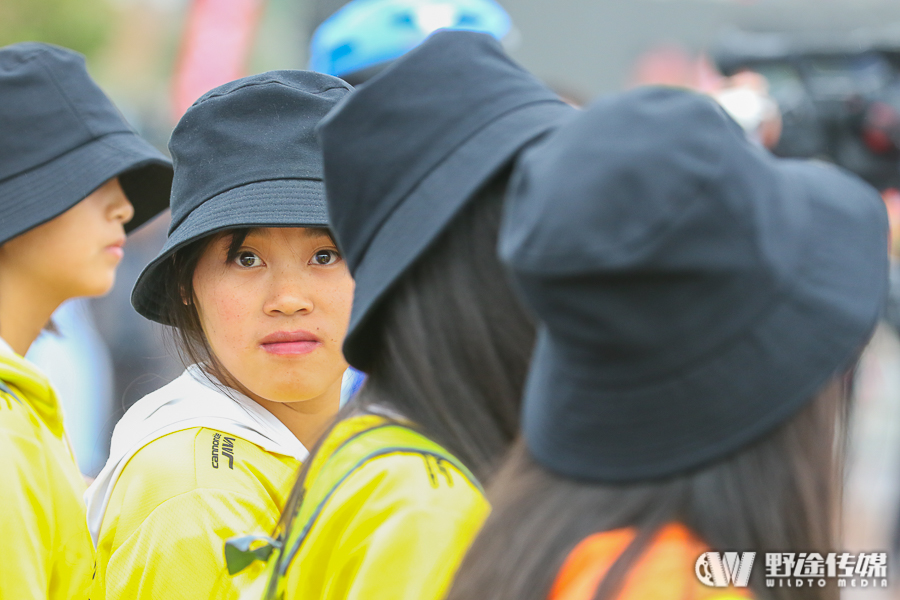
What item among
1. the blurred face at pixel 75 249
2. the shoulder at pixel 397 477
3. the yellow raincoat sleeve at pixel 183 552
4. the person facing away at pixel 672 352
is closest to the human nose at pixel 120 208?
the blurred face at pixel 75 249

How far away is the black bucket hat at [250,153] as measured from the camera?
154 centimetres

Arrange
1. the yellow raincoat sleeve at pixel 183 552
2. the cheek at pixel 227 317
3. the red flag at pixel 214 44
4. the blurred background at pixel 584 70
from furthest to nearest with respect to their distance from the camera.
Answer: the red flag at pixel 214 44 < the blurred background at pixel 584 70 < the cheek at pixel 227 317 < the yellow raincoat sleeve at pixel 183 552

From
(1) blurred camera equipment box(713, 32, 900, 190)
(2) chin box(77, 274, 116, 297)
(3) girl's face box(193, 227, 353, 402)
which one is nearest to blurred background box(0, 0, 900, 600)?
(1) blurred camera equipment box(713, 32, 900, 190)

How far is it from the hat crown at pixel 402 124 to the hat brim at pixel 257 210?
429 millimetres

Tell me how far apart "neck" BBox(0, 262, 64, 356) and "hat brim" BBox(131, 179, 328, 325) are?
432mm

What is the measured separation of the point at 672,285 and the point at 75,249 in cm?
143

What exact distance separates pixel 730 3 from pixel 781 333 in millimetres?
11955

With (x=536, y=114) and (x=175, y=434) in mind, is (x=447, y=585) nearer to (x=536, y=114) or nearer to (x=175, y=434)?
(x=536, y=114)

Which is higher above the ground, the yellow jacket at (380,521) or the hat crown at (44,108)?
the hat crown at (44,108)

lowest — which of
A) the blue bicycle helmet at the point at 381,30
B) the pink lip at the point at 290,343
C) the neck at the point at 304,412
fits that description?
the neck at the point at 304,412

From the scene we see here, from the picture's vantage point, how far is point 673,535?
820mm

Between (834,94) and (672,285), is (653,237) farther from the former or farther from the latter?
(834,94)

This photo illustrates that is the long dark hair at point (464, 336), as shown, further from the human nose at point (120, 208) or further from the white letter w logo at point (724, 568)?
the human nose at point (120, 208)

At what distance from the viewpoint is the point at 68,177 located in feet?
6.00
